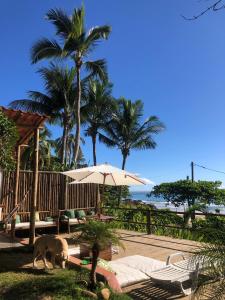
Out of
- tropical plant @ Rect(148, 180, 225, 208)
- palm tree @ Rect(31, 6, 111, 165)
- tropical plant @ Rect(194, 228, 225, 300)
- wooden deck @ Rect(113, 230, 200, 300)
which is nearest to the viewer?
tropical plant @ Rect(194, 228, 225, 300)

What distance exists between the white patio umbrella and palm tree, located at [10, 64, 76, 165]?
9.81m

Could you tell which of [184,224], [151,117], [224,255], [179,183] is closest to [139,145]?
[151,117]

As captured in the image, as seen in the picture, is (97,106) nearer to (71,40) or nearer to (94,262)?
(71,40)

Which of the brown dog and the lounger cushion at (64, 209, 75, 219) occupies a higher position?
the lounger cushion at (64, 209, 75, 219)

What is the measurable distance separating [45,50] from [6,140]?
12.6 m

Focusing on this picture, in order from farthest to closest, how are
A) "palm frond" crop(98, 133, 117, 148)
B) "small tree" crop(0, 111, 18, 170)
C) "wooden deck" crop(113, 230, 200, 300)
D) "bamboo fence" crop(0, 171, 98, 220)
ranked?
1. "palm frond" crop(98, 133, 117, 148)
2. "bamboo fence" crop(0, 171, 98, 220)
3. "small tree" crop(0, 111, 18, 170)
4. "wooden deck" crop(113, 230, 200, 300)

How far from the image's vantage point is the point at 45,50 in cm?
1697

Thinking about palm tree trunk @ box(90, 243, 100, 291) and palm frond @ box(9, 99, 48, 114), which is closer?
palm tree trunk @ box(90, 243, 100, 291)

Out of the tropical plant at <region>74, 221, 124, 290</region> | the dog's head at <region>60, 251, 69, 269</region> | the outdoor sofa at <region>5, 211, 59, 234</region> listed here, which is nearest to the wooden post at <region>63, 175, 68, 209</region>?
the outdoor sofa at <region>5, 211, 59, 234</region>

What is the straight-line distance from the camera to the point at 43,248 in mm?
5836

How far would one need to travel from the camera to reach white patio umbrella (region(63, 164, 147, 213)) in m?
8.28

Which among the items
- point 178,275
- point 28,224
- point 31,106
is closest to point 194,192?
point 31,106

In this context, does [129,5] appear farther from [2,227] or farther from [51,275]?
[2,227]

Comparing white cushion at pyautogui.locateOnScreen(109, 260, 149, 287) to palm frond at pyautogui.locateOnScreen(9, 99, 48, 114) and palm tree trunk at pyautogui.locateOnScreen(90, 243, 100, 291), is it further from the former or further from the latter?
palm frond at pyautogui.locateOnScreen(9, 99, 48, 114)
